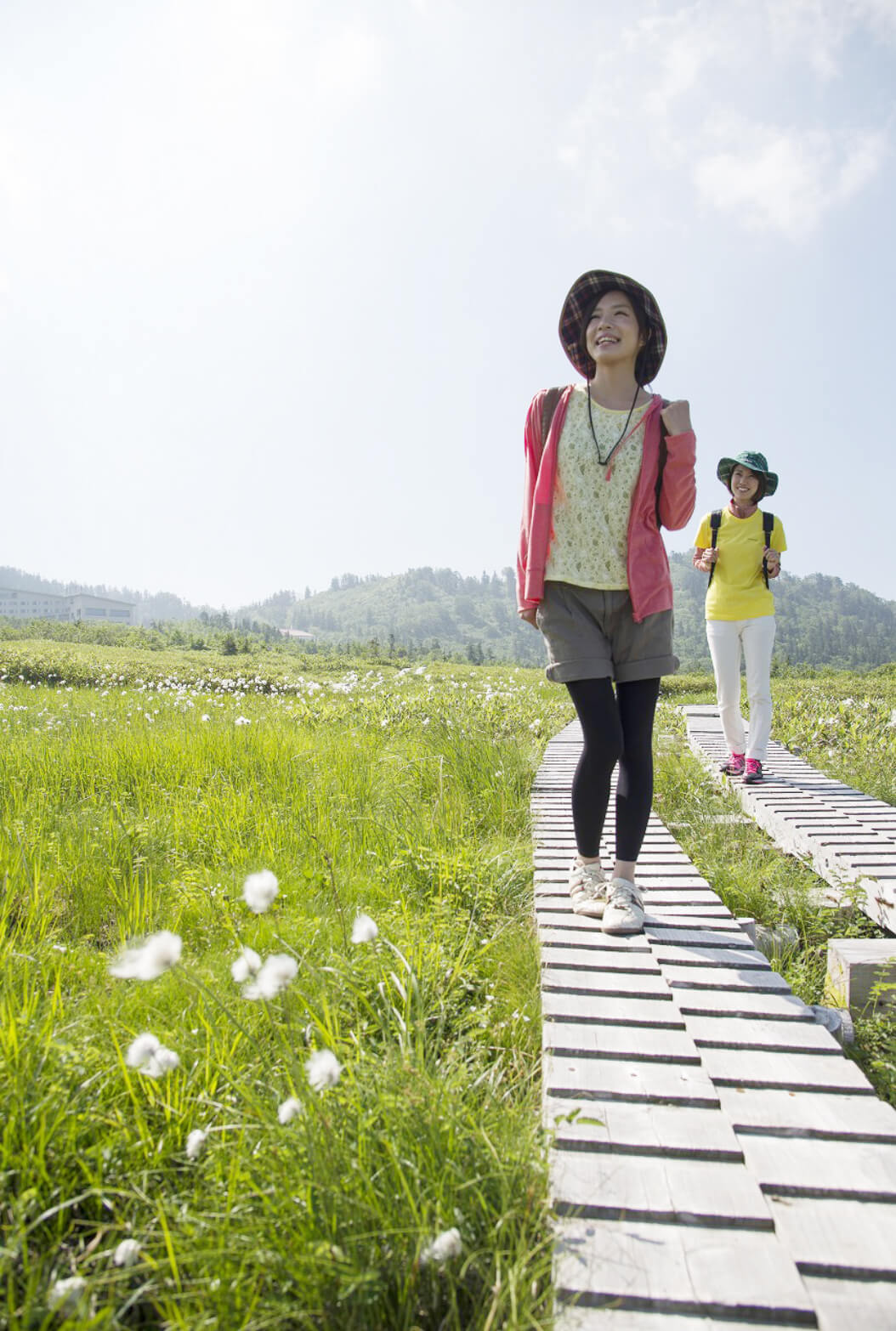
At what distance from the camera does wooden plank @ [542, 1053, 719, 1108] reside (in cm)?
196

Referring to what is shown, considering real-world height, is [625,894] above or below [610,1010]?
above

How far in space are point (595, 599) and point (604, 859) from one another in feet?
4.75

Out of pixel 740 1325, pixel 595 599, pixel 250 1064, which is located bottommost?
pixel 740 1325

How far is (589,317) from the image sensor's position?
3336mm

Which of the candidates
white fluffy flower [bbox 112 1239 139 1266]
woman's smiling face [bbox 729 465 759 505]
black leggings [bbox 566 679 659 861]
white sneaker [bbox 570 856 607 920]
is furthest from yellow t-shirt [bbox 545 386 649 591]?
woman's smiling face [bbox 729 465 759 505]

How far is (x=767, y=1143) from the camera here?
1848 mm

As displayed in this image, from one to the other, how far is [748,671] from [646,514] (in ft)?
11.7

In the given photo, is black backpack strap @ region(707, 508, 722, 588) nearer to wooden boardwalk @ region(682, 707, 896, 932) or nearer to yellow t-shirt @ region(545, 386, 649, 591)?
wooden boardwalk @ region(682, 707, 896, 932)

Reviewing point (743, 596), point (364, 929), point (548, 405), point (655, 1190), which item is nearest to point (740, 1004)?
point (655, 1190)

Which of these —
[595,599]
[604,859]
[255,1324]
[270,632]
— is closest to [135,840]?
[604,859]

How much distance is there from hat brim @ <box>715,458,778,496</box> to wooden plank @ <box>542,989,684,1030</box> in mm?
4720

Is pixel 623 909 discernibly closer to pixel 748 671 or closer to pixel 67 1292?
pixel 67 1292

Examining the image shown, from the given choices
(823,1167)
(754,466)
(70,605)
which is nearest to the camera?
(823,1167)

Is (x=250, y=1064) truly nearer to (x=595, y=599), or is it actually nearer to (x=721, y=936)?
(x=721, y=936)
